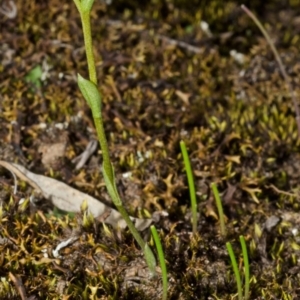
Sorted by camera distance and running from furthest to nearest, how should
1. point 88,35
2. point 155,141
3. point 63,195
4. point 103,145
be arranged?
point 155,141, point 63,195, point 103,145, point 88,35

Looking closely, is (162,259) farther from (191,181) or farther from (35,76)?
(35,76)

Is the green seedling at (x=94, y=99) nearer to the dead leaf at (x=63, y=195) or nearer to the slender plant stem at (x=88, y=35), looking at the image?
the slender plant stem at (x=88, y=35)

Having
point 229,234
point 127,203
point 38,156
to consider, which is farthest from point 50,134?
Answer: point 229,234

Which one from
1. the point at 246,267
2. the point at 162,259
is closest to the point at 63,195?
the point at 162,259

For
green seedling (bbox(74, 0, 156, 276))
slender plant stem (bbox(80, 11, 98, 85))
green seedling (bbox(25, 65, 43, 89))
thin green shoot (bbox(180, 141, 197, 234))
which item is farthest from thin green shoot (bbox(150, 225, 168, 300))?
green seedling (bbox(25, 65, 43, 89))

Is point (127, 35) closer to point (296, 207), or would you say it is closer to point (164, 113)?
point (164, 113)

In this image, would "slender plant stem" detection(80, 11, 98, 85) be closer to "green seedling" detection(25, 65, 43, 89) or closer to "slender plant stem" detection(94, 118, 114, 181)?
"slender plant stem" detection(94, 118, 114, 181)
